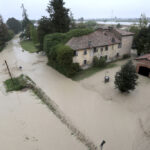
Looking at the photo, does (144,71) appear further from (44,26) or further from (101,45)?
(44,26)

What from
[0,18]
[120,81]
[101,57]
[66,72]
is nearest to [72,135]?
[120,81]

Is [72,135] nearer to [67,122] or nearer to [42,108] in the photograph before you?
[67,122]

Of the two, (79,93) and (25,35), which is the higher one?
(25,35)

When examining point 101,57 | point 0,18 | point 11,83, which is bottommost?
point 11,83

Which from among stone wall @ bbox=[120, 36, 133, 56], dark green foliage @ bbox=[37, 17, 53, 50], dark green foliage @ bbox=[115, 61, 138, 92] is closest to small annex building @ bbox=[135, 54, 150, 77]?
dark green foliage @ bbox=[115, 61, 138, 92]

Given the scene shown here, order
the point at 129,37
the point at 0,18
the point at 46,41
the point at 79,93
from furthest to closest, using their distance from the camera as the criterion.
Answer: the point at 0,18 < the point at 129,37 < the point at 46,41 < the point at 79,93

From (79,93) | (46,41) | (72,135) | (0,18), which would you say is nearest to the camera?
(72,135)

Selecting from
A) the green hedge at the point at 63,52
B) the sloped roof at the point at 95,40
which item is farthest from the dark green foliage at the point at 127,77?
the sloped roof at the point at 95,40
